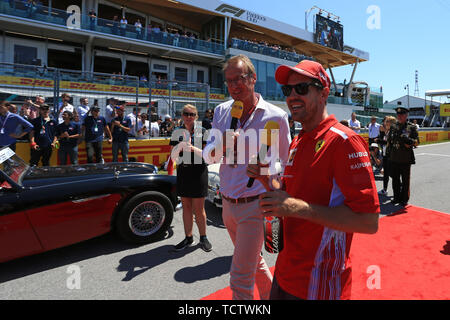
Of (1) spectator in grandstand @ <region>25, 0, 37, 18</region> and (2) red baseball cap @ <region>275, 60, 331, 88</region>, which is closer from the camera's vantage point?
(2) red baseball cap @ <region>275, 60, 331, 88</region>

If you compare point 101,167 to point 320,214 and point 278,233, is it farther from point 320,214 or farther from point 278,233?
point 320,214

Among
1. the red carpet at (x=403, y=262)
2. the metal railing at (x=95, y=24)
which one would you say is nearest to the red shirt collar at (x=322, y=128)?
the red carpet at (x=403, y=262)

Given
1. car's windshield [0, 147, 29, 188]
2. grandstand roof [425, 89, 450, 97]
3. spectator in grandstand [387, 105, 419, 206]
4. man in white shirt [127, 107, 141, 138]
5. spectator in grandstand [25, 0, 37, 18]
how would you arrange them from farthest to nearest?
1. grandstand roof [425, 89, 450, 97]
2. spectator in grandstand [25, 0, 37, 18]
3. man in white shirt [127, 107, 141, 138]
4. spectator in grandstand [387, 105, 419, 206]
5. car's windshield [0, 147, 29, 188]

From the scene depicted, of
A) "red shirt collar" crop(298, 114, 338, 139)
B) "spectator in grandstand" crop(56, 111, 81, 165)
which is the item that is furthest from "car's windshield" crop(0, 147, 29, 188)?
"spectator in grandstand" crop(56, 111, 81, 165)

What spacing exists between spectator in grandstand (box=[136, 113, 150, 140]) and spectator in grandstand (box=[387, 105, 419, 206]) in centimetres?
722

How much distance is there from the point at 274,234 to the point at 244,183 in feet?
1.90

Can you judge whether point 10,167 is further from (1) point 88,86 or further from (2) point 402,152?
(2) point 402,152

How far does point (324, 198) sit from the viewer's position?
1235 millimetres

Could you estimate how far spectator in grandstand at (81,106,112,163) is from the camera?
25.6ft

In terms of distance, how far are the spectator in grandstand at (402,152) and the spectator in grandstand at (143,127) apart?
23.7ft

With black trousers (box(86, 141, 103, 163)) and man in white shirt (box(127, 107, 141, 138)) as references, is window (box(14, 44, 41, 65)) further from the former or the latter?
black trousers (box(86, 141, 103, 163))

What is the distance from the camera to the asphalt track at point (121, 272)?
270cm

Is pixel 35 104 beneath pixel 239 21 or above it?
beneath

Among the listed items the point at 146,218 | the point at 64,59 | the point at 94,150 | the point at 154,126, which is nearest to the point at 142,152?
the point at 154,126
